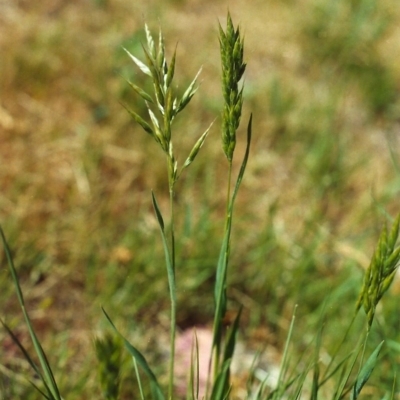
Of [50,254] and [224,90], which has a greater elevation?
[224,90]

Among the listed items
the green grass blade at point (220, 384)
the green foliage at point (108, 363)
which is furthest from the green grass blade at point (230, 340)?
the green foliage at point (108, 363)

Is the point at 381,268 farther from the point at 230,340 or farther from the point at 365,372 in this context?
the point at 230,340

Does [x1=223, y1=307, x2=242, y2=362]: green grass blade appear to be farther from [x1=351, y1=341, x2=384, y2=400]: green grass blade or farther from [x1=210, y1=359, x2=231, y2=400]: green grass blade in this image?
[x1=351, y1=341, x2=384, y2=400]: green grass blade

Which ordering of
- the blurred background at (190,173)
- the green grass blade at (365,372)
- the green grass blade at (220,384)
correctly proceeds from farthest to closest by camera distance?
1. the blurred background at (190,173)
2. the green grass blade at (220,384)
3. the green grass blade at (365,372)

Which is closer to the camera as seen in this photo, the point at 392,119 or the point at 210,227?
the point at 210,227

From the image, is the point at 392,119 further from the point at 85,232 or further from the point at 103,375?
the point at 103,375

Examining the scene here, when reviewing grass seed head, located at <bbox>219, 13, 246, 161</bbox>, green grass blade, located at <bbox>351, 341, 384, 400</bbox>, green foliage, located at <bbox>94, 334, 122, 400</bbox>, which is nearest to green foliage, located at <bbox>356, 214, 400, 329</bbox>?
green grass blade, located at <bbox>351, 341, 384, 400</bbox>

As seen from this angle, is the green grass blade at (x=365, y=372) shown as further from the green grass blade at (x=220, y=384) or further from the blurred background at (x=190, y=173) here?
the blurred background at (x=190, y=173)

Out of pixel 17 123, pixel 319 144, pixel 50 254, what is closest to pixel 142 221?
pixel 50 254
